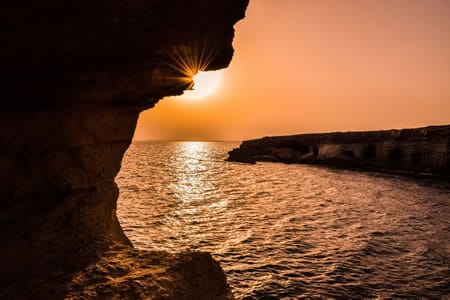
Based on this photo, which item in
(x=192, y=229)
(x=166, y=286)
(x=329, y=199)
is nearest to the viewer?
(x=166, y=286)

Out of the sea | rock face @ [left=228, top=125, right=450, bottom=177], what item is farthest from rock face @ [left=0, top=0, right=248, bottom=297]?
rock face @ [left=228, top=125, right=450, bottom=177]

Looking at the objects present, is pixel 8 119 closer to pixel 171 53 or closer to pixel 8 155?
pixel 8 155

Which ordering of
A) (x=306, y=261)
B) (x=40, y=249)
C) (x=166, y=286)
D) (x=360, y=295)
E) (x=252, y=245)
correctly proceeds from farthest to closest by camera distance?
(x=252, y=245)
(x=306, y=261)
(x=360, y=295)
(x=40, y=249)
(x=166, y=286)

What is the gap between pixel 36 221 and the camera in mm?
6355

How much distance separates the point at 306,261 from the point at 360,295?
10.7 ft

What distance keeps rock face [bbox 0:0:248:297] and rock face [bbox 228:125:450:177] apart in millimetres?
54163

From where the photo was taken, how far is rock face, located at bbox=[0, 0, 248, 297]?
4859 mm

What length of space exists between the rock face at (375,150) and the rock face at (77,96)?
54.2 metres

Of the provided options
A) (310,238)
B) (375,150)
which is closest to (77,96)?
(310,238)

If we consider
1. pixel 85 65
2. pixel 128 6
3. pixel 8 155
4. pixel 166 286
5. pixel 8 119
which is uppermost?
pixel 128 6

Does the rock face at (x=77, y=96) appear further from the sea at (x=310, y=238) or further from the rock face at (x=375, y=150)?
the rock face at (x=375, y=150)

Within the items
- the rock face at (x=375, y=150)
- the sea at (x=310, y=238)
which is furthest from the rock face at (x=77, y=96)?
the rock face at (x=375, y=150)

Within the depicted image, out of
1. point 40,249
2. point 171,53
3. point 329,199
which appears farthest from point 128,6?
point 329,199

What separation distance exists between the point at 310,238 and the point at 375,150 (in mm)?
51200
